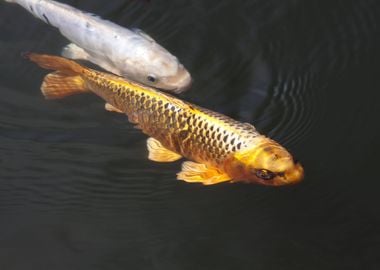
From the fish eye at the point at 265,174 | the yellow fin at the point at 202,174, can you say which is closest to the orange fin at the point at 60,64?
the yellow fin at the point at 202,174

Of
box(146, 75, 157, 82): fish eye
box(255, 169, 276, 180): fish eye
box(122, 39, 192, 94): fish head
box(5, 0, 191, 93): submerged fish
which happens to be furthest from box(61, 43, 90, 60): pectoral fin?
box(255, 169, 276, 180): fish eye

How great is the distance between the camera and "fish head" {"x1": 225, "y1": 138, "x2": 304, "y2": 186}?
2949 millimetres

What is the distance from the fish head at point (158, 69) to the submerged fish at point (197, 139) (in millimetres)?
361

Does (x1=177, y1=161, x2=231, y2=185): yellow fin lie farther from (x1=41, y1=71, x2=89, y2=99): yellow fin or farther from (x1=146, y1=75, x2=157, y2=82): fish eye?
(x1=41, y1=71, x2=89, y2=99): yellow fin

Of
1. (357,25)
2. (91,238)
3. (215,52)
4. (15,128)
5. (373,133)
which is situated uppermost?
(357,25)

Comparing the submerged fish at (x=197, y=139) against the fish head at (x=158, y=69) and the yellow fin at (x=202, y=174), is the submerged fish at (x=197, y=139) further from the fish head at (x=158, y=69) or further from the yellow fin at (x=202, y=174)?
the fish head at (x=158, y=69)

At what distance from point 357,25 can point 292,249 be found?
176cm

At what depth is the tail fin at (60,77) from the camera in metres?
3.67

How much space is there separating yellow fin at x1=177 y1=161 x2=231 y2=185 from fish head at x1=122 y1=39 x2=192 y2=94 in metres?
0.69

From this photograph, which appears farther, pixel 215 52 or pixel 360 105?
pixel 215 52

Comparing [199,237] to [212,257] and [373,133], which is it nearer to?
[212,257]

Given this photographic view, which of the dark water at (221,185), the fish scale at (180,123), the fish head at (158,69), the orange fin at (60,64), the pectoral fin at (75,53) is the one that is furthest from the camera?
the pectoral fin at (75,53)

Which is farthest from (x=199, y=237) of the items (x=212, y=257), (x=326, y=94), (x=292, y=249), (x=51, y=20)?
(x=51, y=20)

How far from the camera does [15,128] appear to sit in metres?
4.10
